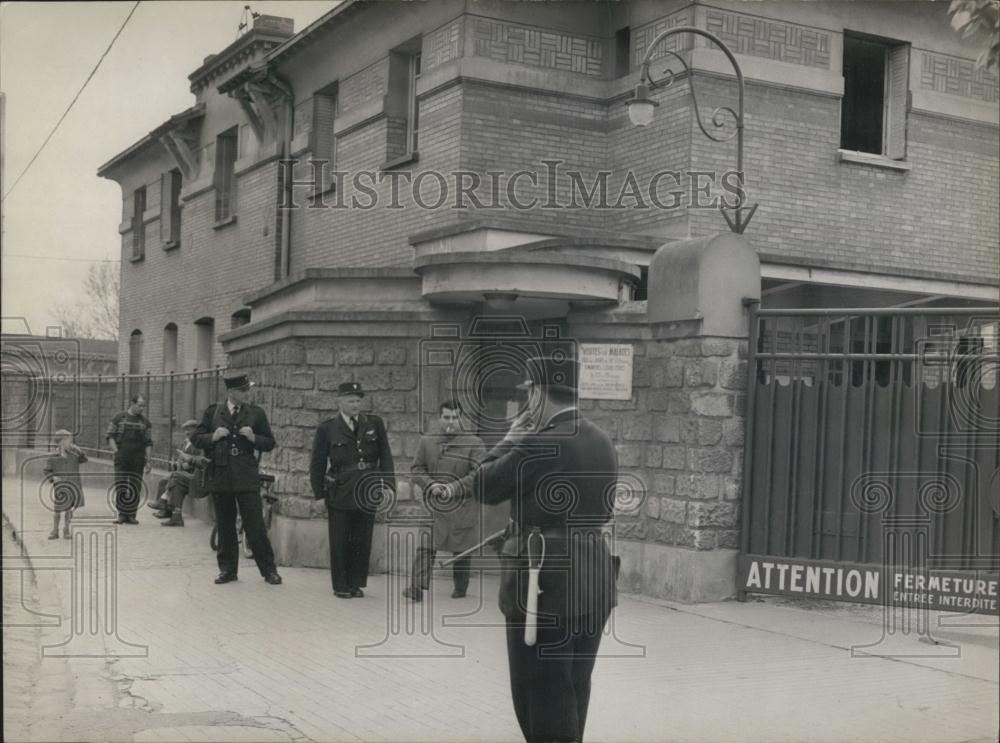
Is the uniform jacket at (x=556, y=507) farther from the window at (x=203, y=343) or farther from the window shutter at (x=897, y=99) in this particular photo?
the window at (x=203, y=343)

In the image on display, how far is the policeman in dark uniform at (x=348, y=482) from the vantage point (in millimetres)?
10148

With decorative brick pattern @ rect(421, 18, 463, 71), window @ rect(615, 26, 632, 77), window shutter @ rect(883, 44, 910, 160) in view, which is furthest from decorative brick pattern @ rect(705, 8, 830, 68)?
decorative brick pattern @ rect(421, 18, 463, 71)

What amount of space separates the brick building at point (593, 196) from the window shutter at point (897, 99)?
1.0 inches

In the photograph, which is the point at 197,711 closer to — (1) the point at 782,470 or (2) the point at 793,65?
(1) the point at 782,470

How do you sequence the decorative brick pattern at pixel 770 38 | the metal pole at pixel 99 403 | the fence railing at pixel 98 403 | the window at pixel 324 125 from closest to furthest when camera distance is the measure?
1. the decorative brick pattern at pixel 770 38
2. the window at pixel 324 125
3. the fence railing at pixel 98 403
4. the metal pole at pixel 99 403

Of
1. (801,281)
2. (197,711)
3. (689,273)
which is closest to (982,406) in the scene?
(689,273)

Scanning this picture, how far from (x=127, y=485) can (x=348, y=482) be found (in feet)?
28.2

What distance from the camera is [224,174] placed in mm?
19438

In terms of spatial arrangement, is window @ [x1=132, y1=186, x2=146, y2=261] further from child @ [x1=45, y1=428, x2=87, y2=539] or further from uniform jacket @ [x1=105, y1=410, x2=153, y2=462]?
child @ [x1=45, y1=428, x2=87, y2=539]

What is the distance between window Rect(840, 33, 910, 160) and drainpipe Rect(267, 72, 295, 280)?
778 cm

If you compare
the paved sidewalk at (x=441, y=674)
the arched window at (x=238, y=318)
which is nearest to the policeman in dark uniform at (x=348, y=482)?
the paved sidewalk at (x=441, y=674)

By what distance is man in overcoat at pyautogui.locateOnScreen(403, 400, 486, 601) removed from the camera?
10156mm

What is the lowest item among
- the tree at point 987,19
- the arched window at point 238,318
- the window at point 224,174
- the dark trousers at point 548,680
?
the dark trousers at point 548,680

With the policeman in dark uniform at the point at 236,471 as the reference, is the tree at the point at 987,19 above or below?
above
